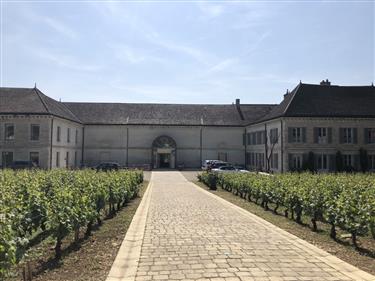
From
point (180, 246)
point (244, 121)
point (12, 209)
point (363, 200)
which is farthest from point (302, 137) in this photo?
point (12, 209)

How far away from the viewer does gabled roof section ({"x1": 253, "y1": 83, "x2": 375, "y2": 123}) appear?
114 ft

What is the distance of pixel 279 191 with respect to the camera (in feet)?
40.7

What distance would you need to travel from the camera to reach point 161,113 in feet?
166

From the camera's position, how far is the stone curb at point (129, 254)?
573cm

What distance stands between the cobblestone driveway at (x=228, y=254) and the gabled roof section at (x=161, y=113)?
38.5 m

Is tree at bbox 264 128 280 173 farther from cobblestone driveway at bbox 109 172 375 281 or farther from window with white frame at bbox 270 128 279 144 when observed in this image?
cobblestone driveway at bbox 109 172 375 281

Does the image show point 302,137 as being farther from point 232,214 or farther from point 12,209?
point 12,209

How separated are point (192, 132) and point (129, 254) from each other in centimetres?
4168

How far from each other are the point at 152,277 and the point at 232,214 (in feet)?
22.0

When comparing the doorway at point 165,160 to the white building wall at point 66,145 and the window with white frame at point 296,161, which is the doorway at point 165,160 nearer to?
the white building wall at point 66,145

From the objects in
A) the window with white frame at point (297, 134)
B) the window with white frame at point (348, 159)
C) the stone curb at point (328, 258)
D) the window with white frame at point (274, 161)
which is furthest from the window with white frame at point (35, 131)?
the stone curb at point (328, 258)

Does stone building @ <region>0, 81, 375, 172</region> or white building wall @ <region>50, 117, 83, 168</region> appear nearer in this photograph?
stone building @ <region>0, 81, 375, 172</region>

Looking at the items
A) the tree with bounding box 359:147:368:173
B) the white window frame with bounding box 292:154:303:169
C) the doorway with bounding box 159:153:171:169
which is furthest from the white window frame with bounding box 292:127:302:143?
the doorway with bounding box 159:153:171:169

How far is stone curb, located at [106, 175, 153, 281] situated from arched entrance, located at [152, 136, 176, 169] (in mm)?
36843
